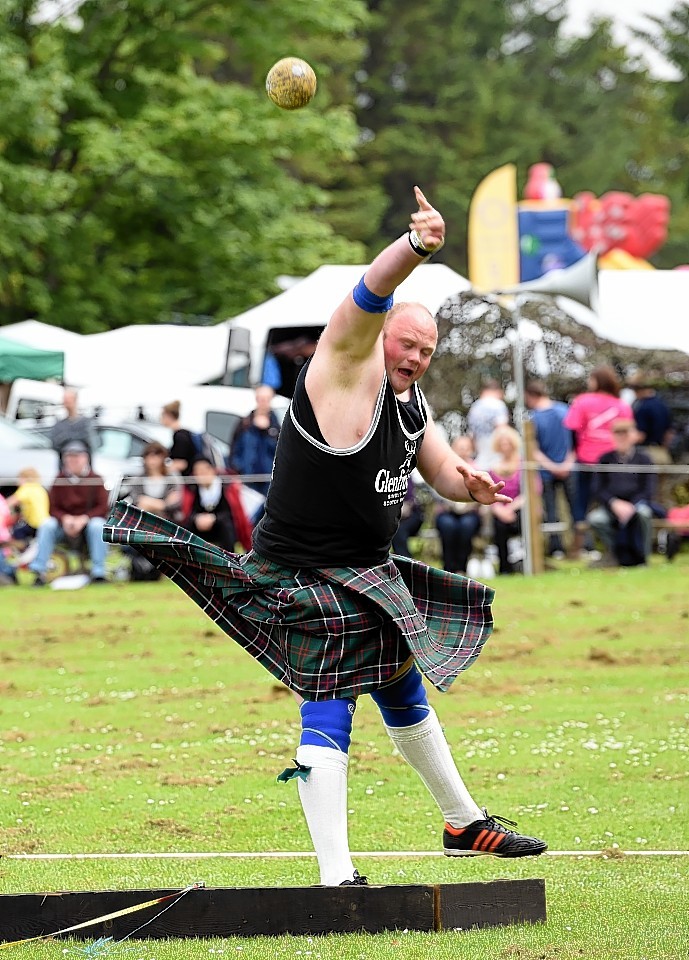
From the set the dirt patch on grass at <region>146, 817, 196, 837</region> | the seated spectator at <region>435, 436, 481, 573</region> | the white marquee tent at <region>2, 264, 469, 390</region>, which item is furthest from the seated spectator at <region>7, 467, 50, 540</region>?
the dirt patch on grass at <region>146, 817, 196, 837</region>

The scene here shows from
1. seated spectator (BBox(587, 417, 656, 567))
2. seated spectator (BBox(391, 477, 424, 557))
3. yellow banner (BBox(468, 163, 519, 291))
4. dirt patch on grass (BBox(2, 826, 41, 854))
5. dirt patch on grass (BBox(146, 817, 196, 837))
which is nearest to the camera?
dirt patch on grass (BBox(2, 826, 41, 854))

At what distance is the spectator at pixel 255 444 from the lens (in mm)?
13312

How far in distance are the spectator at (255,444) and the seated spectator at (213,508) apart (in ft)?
0.61

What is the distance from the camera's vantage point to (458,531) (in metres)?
12.6

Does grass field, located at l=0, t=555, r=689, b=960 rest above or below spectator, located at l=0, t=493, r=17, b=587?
below

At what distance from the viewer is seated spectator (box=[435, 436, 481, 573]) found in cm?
1258

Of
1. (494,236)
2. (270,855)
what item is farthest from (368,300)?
(494,236)

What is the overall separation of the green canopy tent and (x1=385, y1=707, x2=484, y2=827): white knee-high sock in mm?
12245

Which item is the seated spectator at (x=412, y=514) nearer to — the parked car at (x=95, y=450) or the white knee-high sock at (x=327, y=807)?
the parked car at (x=95, y=450)

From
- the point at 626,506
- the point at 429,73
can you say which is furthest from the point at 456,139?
the point at 626,506

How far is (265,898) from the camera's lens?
358 centimetres

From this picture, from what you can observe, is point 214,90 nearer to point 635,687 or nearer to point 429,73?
point 635,687

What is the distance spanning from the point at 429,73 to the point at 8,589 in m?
34.5

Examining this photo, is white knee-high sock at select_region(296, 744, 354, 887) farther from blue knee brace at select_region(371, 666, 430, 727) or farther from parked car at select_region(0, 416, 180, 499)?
parked car at select_region(0, 416, 180, 499)
